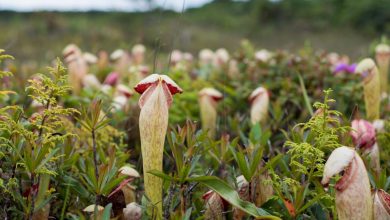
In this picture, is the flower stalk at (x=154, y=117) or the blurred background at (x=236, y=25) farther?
the blurred background at (x=236, y=25)

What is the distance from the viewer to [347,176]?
3.53 ft

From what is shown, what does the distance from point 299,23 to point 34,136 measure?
56.1ft

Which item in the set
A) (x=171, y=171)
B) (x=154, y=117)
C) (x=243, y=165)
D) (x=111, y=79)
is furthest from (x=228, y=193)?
(x=111, y=79)

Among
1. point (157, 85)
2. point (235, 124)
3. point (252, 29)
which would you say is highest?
point (252, 29)

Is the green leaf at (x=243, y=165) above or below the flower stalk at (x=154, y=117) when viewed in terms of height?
below

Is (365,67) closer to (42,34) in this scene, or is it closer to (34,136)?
(34,136)

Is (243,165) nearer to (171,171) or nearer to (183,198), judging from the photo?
(183,198)

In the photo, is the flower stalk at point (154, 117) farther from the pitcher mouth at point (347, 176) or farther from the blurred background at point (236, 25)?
the blurred background at point (236, 25)

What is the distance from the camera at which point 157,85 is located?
1.26 metres

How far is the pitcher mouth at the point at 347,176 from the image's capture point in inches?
42.2

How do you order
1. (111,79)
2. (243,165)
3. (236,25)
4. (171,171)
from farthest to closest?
(236,25) < (111,79) < (171,171) < (243,165)

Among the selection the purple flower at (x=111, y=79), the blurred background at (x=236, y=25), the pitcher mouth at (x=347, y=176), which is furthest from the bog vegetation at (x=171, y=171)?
the blurred background at (x=236, y=25)

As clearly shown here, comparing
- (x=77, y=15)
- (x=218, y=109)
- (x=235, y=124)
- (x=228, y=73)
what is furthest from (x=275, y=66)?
(x=77, y=15)

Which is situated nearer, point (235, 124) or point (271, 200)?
point (271, 200)
